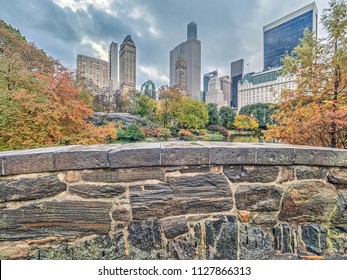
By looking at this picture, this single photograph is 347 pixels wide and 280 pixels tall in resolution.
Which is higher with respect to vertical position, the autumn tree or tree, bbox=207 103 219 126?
tree, bbox=207 103 219 126

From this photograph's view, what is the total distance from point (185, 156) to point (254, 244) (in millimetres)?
895

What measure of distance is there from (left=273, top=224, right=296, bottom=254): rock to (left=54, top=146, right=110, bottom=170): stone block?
4.68ft

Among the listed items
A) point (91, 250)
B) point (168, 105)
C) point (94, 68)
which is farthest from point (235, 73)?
point (91, 250)

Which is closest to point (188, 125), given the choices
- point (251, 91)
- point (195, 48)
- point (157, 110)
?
point (157, 110)

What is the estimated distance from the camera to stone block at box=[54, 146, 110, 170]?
128 centimetres

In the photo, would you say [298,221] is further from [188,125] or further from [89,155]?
[188,125]

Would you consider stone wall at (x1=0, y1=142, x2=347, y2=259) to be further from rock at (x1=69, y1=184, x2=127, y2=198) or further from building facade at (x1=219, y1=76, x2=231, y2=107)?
building facade at (x1=219, y1=76, x2=231, y2=107)

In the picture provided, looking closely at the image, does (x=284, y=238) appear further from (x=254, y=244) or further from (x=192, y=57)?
(x=192, y=57)

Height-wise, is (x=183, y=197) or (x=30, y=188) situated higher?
(x=30, y=188)

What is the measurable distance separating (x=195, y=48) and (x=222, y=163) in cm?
13504

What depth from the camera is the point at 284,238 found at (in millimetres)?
1492

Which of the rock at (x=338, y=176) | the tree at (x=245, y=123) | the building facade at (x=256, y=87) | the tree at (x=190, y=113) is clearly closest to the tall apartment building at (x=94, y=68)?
the tree at (x=190, y=113)

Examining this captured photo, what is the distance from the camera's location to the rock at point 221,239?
4.67 feet

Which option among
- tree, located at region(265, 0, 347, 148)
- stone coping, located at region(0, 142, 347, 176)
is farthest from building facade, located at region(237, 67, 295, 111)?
stone coping, located at region(0, 142, 347, 176)
